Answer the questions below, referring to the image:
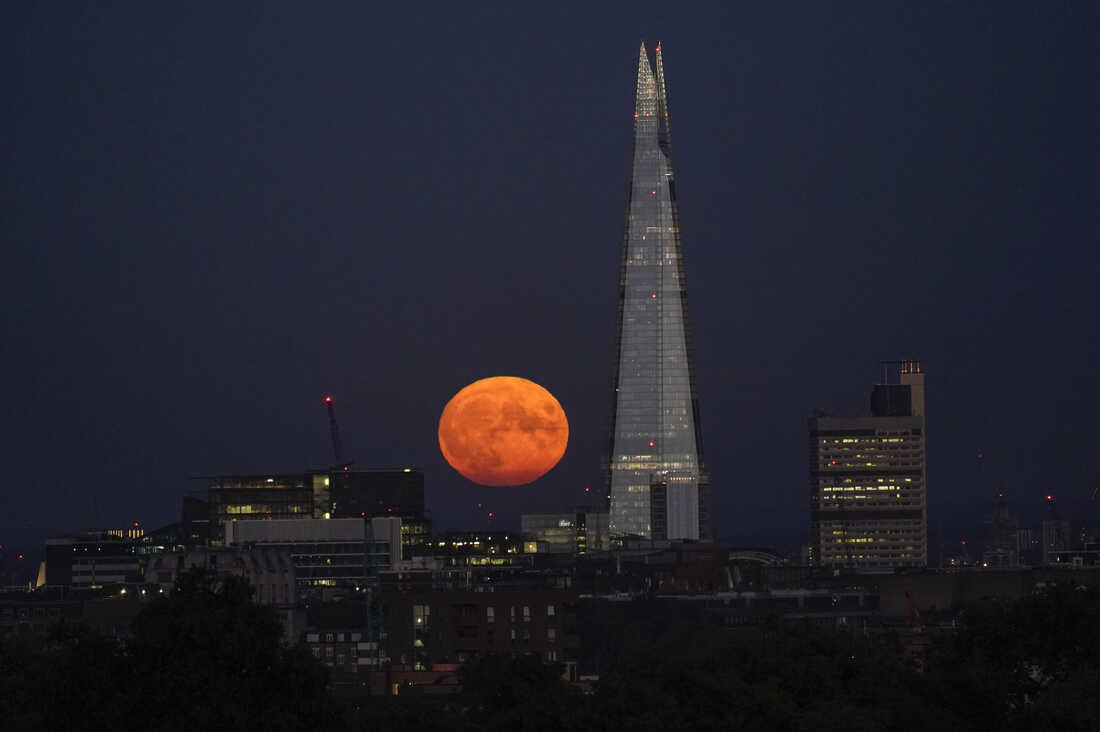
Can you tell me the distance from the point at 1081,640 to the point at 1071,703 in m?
11.3

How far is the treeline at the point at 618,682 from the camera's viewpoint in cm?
5000

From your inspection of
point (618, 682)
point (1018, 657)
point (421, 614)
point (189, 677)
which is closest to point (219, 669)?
point (189, 677)

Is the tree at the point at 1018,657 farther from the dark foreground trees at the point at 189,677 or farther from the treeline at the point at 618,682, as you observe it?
the dark foreground trees at the point at 189,677

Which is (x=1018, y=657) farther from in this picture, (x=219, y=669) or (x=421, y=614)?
(x=421, y=614)

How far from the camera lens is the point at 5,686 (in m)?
62.9

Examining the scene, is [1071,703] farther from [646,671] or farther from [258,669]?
[258,669]

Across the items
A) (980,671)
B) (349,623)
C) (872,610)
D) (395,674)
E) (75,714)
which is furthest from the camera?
(872,610)

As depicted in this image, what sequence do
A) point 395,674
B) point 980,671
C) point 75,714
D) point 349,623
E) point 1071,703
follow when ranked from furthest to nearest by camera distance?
point 349,623, point 395,674, point 980,671, point 1071,703, point 75,714

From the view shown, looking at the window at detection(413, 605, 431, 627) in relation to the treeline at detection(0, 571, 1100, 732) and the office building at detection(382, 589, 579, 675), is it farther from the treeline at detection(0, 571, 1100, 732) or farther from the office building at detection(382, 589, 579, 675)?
the treeline at detection(0, 571, 1100, 732)

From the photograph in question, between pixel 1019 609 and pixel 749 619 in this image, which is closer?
pixel 1019 609

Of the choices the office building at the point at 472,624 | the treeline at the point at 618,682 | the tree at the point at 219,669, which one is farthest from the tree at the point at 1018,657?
the office building at the point at 472,624

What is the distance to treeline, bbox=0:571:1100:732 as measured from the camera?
5000 centimetres

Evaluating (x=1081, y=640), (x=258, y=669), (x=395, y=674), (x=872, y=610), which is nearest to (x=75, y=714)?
(x=258, y=669)

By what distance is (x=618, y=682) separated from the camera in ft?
213
